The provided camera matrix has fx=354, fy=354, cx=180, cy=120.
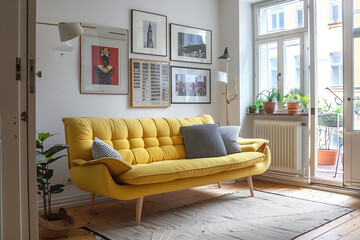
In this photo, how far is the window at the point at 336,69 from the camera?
174 inches

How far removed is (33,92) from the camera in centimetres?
137

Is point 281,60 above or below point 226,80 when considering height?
above

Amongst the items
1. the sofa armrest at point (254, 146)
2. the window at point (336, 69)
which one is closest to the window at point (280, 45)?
the window at point (336, 69)

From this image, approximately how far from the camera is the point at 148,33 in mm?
4176

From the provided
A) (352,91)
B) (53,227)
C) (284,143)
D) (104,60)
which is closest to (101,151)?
(53,227)

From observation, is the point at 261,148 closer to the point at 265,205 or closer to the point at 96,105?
the point at 265,205

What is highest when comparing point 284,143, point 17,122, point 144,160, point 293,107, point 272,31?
point 272,31

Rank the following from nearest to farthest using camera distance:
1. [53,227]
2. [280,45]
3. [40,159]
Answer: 1. [40,159]
2. [53,227]
3. [280,45]

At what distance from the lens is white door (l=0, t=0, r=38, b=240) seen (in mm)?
1297

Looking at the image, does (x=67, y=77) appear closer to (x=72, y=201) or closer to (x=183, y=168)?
(x=72, y=201)

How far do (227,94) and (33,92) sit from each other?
3.50 m

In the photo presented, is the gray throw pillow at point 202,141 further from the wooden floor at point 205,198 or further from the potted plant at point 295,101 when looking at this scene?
the potted plant at point 295,101

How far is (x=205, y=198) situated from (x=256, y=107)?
1625 mm

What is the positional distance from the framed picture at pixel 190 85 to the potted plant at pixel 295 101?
105cm
